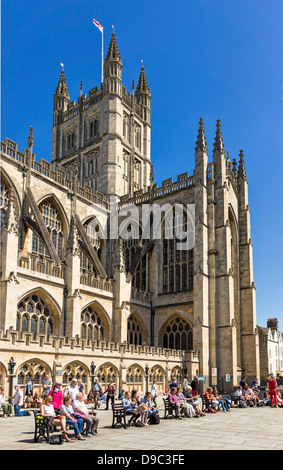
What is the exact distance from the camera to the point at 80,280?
94.8 feet

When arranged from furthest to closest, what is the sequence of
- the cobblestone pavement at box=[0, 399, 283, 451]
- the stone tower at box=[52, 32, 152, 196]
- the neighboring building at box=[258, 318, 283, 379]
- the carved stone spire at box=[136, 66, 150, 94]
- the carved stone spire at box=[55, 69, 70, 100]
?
the neighboring building at box=[258, 318, 283, 379], the carved stone spire at box=[136, 66, 150, 94], the carved stone spire at box=[55, 69, 70, 100], the stone tower at box=[52, 32, 152, 196], the cobblestone pavement at box=[0, 399, 283, 451]

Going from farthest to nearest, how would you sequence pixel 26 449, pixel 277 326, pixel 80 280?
1. pixel 277 326
2. pixel 80 280
3. pixel 26 449

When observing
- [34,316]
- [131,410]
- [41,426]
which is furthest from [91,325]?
[41,426]

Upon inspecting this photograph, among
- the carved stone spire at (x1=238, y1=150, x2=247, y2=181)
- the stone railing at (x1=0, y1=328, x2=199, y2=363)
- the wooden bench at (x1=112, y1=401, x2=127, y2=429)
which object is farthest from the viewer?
the carved stone spire at (x1=238, y1=150, x2=247, y2=181)

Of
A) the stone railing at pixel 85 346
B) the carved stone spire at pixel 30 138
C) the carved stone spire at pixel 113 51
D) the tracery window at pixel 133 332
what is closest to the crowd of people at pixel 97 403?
the stone railing at pixel 85 346

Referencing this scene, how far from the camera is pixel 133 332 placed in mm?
34000

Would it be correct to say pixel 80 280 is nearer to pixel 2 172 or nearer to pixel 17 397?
pixel 2 172

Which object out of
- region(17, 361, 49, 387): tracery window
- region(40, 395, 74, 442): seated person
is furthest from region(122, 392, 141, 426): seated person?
region(17, 361, 49, 387): tracery window

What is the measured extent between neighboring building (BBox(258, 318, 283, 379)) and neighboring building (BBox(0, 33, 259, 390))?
23770mm

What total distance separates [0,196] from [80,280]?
7030 millimetres

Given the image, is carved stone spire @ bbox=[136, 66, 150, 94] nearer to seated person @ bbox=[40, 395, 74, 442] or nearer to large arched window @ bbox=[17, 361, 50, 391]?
large arched window @ bbox=[17, 361, 50, 391]

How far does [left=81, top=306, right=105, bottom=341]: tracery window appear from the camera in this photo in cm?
2903
